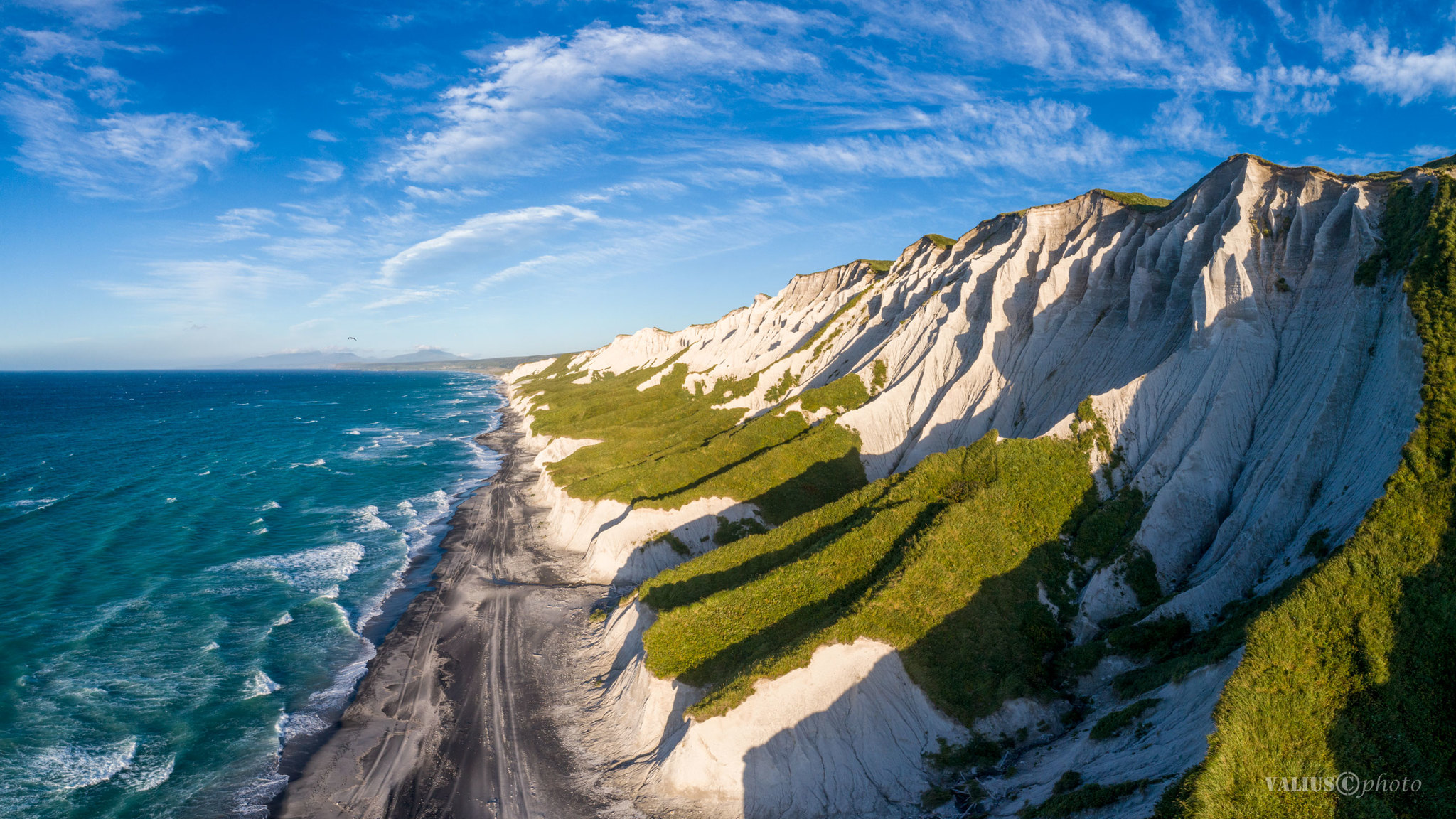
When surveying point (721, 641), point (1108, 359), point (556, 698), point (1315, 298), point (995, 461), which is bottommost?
point (556, 698)

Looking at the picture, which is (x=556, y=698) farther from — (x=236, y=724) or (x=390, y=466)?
(x=390, y=466)

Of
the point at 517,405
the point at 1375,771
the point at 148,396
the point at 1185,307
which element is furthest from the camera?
the point at 148,396

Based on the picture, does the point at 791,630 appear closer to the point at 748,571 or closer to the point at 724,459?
the point at 748,571

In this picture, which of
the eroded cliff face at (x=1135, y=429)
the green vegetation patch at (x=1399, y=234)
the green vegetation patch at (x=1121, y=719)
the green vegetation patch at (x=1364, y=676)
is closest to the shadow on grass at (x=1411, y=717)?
the green vegetation patch at (x=1364, y=676)

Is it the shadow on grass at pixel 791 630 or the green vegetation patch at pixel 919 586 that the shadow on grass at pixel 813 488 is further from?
the shadow on grass at pixel 791 630

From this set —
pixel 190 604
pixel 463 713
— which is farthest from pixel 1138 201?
pixel 190 604

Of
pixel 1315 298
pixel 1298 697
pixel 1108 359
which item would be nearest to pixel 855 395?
pixel 1108 359

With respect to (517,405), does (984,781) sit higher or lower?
lower
